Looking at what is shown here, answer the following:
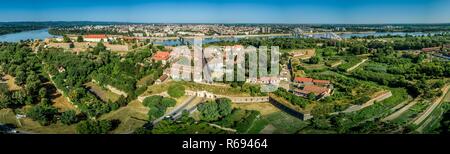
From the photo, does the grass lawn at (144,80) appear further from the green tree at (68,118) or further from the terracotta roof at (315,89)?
the terracotta roof at (315,89)

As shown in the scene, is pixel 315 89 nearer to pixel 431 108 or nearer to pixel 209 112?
pixel 431 108

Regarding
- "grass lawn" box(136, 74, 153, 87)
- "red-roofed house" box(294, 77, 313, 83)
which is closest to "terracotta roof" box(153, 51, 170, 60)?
"grass lawn" box(136, 74, 153, 87)

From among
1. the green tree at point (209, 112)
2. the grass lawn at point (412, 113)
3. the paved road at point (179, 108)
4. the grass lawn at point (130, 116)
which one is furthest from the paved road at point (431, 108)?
the grass lawn at point (130, 116)

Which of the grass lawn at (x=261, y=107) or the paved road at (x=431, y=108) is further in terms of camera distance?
the grass lawn at (x=261, y=107)
